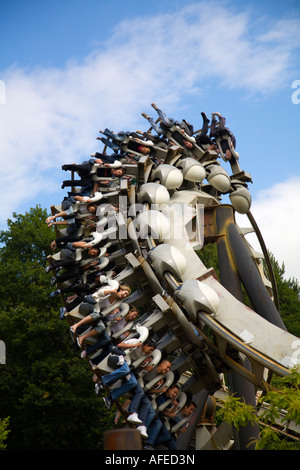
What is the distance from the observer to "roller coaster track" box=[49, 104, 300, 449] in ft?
37.0

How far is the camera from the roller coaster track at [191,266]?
37.0ft

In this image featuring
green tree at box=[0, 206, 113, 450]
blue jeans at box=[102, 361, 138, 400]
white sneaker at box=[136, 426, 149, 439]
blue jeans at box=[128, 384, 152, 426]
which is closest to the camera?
white sneaker at box=[136, 426, 149, 439]

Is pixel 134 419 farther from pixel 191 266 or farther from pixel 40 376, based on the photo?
pixel 40 376

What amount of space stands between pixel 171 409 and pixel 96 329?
2.40 m

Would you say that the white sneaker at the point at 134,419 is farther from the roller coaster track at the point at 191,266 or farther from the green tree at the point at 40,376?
the green tree at the point at 40,376

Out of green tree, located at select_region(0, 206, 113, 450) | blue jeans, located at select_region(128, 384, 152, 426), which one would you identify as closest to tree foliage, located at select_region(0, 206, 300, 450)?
green tree, located at select_region(0, 206, 113, 450)

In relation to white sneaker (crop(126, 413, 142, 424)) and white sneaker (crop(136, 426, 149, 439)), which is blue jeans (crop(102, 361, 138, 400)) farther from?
white sneaker (crop(136, 426, 149, 439))

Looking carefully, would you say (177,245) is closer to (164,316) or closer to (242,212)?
(164,316)

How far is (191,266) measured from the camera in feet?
40.7

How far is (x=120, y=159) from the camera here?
15.6 m

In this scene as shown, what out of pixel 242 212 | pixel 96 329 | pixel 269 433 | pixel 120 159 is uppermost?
pixel 120 159

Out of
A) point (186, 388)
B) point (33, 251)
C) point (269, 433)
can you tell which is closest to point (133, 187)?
point (186, 388)

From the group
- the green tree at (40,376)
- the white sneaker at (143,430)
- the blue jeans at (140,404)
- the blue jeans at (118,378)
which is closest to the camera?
the white sneaker at (143,430)

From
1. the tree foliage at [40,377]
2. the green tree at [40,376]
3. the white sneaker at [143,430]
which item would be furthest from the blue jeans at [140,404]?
the green tree at [40,376]
